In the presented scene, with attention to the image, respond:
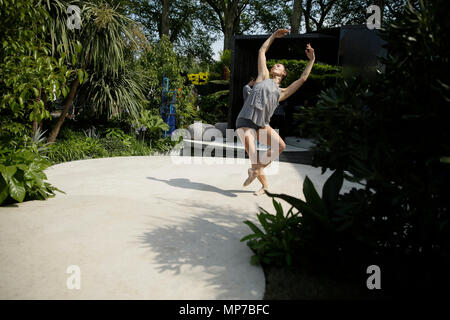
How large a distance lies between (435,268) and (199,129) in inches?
326

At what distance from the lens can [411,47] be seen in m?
2.04

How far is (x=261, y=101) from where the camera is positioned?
4.45m

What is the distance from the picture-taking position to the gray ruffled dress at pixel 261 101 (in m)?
4.44

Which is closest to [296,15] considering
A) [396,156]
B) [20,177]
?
[20,177]

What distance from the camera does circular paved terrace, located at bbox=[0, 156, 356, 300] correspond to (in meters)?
2.20

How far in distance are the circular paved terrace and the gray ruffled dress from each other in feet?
3.38

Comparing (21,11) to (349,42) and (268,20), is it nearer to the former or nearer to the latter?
(349,42)

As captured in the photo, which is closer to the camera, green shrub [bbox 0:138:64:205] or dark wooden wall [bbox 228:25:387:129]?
green shrub [bbox 0:138:64:205]

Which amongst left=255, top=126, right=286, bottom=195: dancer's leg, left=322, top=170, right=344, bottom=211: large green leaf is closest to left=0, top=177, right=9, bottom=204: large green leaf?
left=255, top=126, right=286, bottom=195: dancer's leg

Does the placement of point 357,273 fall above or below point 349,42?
below

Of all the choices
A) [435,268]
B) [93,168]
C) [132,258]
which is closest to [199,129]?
[93,168]

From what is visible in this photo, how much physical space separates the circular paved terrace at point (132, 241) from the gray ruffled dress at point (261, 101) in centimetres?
103

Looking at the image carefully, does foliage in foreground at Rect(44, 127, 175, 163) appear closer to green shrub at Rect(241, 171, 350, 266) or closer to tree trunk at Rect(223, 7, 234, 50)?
green shrub at Rect(241, 171, 350, 266)

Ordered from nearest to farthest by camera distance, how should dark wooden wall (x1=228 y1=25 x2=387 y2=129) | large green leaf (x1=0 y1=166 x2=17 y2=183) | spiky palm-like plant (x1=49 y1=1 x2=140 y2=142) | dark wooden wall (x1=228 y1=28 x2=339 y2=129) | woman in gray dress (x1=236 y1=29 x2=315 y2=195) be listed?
large green leaf (x1=0 y1=166 x2=17 y2=183) < woman in gray dress (x1=236 y1=29 x2=315 y2=195) < spiky palm-like plant (x1=49 y1=1 x2=140 y2=142) < dark wooden wall (x1=228 y1=25 x2=387 y2=129) < dark wooden wall (x1=228 y1=28 x2=339 y2=129)
